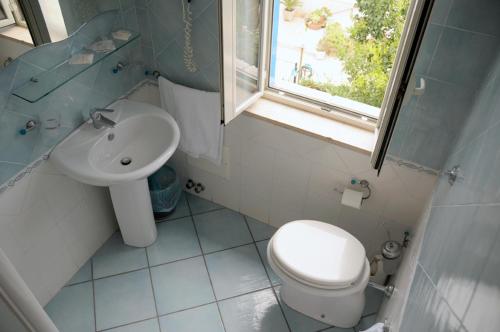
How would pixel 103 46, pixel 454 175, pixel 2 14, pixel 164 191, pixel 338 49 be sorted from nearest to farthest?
pixel 454 175
pixel 2 14
pixel 103 46
pixel 164 191
pixel 338 49

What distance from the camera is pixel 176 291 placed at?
7.56 ft

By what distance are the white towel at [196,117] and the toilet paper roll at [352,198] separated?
762 mm

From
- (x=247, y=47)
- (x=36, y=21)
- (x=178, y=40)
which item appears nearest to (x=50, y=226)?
(x=36, y=21)

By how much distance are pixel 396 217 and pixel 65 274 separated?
180 cm

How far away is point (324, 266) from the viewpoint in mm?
1865

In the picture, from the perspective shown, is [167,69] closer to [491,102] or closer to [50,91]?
[50,91]

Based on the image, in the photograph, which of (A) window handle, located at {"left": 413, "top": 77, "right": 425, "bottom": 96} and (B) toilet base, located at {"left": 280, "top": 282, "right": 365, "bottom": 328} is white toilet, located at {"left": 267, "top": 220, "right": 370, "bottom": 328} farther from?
(A) window handle, located at {"left": 413, "top": 77, "right": 425, "bottom": 96}

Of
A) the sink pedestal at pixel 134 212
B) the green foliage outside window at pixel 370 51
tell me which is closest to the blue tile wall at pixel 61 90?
the sink pedestal at pixel 134 212

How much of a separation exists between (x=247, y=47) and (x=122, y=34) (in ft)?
2.18

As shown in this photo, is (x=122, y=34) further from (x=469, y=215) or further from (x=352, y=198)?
(x=469, y=215)

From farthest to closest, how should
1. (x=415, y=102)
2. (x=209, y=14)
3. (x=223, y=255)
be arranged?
(x=223, y=255) → (x=209, y=14) → (x=415, y=102)

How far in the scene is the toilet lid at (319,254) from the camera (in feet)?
6.01

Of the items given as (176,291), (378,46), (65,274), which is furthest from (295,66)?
(65,274)

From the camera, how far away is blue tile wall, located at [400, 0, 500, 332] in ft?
2.65
